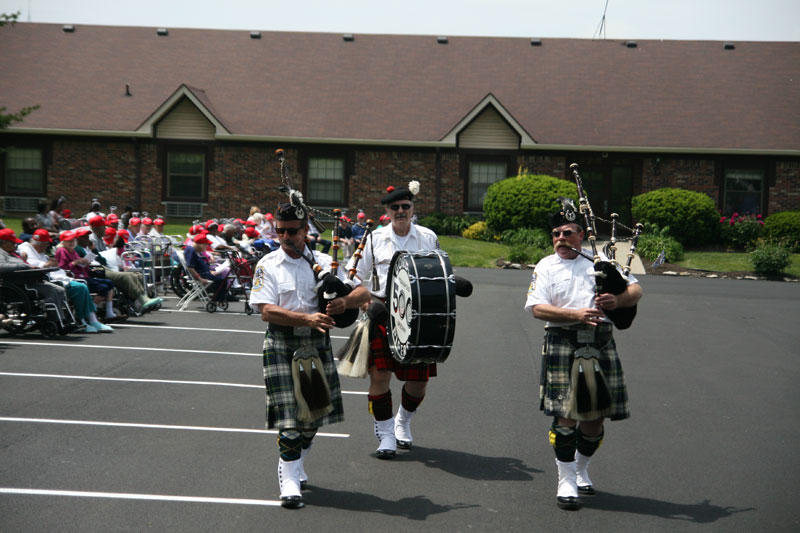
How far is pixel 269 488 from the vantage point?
19.8 ft

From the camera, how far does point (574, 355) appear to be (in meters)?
5.80

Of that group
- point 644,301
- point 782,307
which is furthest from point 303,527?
point 782,307

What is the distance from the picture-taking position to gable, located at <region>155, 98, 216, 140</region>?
3112cm

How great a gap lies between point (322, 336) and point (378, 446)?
1.67 metres

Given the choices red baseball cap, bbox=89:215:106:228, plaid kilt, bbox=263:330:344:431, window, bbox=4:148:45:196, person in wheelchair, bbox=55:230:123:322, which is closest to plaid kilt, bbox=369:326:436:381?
plaid kilt, bbox=263:330:344:431

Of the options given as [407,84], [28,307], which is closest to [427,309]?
[28,307]

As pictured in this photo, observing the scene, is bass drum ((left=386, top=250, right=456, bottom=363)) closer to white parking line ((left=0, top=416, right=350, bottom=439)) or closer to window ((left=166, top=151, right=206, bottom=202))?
white parking line ((left=0, top=416, right=350, bottom=439))

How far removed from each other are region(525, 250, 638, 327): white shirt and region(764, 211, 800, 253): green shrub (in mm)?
24188

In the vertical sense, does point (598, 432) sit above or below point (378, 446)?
above

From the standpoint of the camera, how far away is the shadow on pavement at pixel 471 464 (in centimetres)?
647

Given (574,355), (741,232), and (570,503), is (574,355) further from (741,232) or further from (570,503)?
(741,232)

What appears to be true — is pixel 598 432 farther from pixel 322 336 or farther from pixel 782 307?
pixel 782 307

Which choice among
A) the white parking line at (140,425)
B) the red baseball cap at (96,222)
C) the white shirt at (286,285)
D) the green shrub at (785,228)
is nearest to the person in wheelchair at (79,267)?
the red baseball cap at (96,222)

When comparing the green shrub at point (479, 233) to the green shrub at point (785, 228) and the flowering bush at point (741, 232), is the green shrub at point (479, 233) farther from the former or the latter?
the green shrub at point (785, 228)
